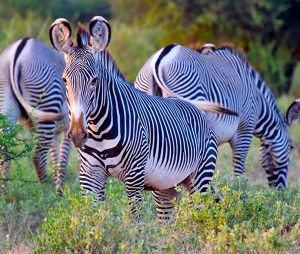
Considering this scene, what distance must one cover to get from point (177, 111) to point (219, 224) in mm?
1379

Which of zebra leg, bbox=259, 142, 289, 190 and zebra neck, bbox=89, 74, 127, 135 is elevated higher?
zebra neck, bbox=89, 74, 127, 135

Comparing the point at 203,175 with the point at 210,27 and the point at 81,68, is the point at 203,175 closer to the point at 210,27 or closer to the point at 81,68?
the point at 81,68

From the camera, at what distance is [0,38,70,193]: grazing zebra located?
997cm

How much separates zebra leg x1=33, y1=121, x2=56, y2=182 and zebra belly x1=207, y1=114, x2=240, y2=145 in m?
1.99

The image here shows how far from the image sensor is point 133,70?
18.3 m

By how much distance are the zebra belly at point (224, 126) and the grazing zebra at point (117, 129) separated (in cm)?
234

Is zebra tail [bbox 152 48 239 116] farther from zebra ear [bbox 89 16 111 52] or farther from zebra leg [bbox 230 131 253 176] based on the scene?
zebra leg [bbox 230 131 253 176]

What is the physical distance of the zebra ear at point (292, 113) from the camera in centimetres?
1092

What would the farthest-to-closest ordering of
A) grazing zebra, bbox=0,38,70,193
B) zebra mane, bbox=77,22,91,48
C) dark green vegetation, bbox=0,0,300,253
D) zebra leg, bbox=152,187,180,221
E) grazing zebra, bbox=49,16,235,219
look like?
1. grazing zebra, bbox=0,38,70,193
2. zebra leg, bbox=152,187,180,221
3. zebra mane, bbox=77,22,91,48
4. grazing zebra, bbox=49,16,235,219
5. dark green vegetation, bbox=0,0,300,253

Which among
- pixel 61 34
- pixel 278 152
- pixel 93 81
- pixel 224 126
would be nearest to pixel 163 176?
pixel 93 81

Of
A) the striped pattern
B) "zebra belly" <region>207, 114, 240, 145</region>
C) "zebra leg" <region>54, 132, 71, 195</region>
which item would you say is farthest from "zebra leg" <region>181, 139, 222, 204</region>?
"zebra leg" <region>54, 132, 71, 195</region>

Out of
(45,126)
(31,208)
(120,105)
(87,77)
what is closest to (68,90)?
(87,77)

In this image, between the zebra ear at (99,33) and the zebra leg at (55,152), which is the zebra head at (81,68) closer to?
the zebra ear at (99,33)

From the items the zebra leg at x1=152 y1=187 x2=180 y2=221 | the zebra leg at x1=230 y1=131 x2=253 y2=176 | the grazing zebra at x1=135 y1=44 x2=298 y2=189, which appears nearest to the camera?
the zebra leg at x1=152 y1=187 x2=180 y2=221
